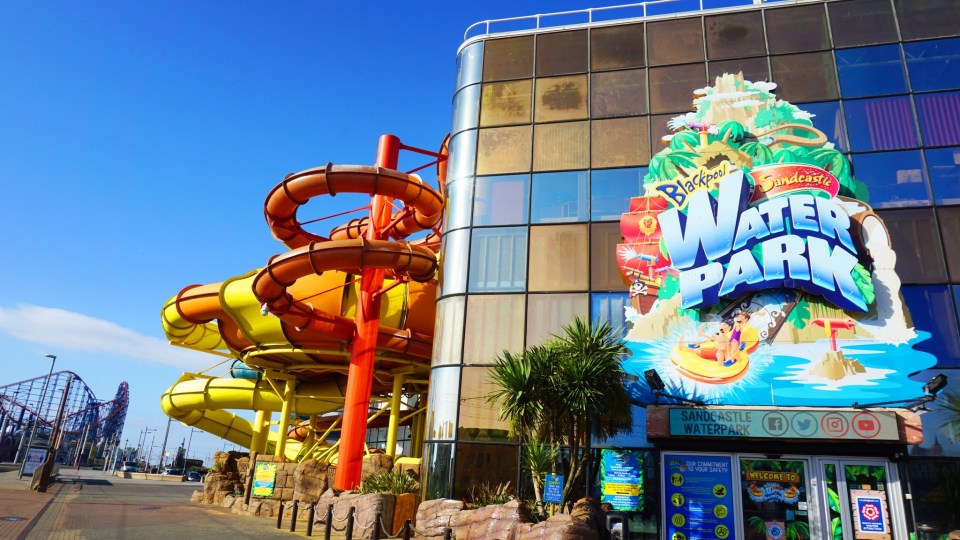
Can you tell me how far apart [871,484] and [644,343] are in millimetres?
5981

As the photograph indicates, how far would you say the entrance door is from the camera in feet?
44.9

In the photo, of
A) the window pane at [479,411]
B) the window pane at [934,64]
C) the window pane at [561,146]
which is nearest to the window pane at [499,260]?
the window pane at [561,146]

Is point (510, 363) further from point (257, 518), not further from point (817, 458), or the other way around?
point (257, 518)

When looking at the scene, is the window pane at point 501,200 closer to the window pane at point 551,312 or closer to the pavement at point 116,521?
the window pane at point 551,312

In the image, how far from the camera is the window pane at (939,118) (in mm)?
16891

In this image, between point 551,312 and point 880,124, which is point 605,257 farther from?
point 880,124

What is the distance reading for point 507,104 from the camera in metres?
20.2

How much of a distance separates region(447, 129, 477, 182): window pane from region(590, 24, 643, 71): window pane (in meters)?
4.68

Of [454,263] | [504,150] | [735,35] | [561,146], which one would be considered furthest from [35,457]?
[735,35]

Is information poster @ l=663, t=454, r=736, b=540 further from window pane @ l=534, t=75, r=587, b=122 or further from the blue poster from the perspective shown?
window pane @ l=534, t=75, r=587, b=122

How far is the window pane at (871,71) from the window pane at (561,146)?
7.74 metres

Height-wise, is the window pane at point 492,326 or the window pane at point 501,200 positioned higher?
the window pane at point 501,200

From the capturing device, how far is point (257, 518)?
21328mm

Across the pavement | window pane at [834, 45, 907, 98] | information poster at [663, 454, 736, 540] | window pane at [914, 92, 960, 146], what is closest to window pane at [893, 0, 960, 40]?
window pane at [834, 45, 907, 98]
